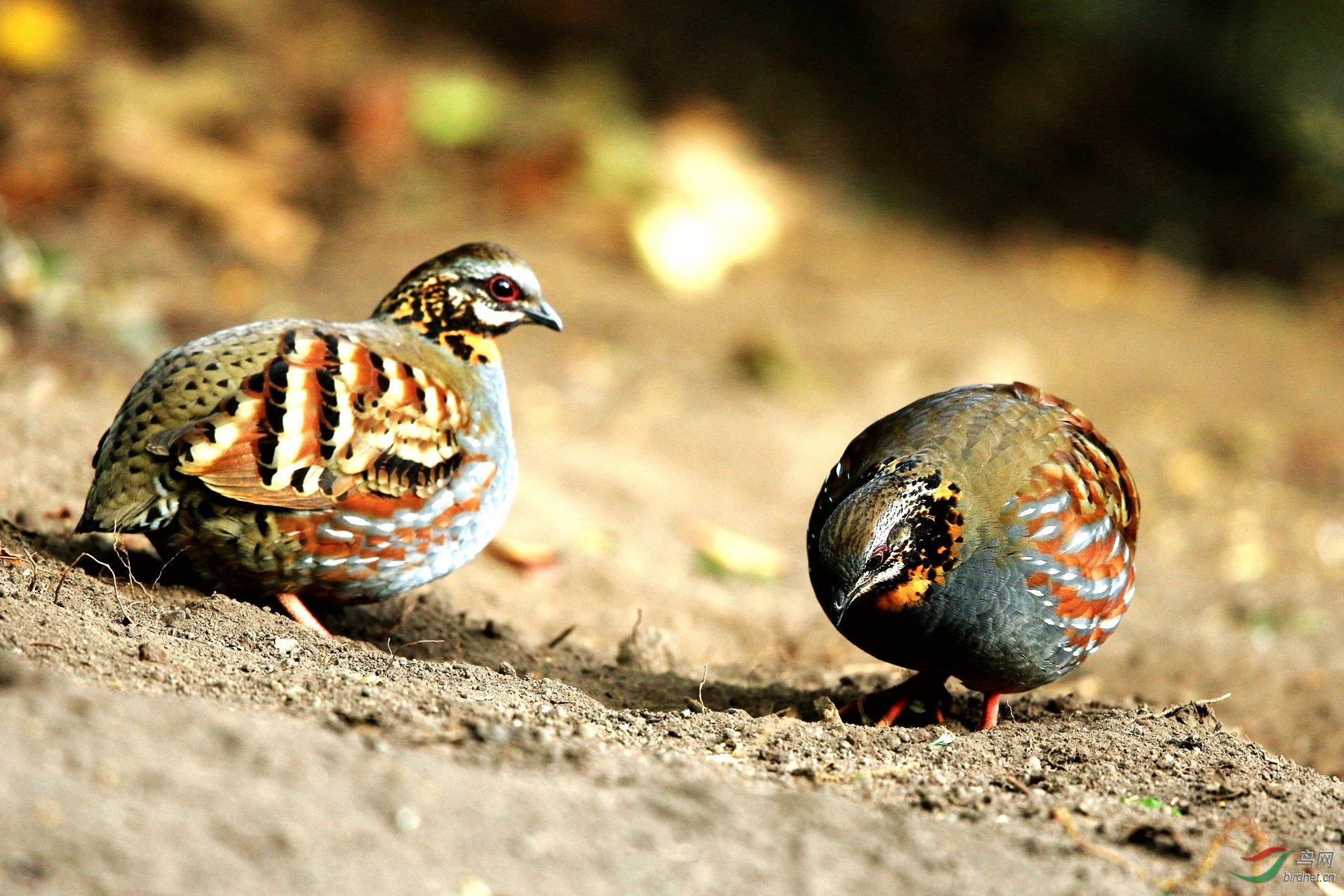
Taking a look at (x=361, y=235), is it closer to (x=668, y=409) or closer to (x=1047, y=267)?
(x=668, y=409)

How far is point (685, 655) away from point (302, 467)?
1795 mm

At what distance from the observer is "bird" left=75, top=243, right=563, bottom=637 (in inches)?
161

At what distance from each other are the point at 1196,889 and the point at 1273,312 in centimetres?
933

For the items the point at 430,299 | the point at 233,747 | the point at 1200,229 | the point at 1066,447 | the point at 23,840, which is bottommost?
the point at 23,840

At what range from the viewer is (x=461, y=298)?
193 inches

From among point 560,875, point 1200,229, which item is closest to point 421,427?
point 560,875

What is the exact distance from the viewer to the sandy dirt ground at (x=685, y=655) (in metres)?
2.62

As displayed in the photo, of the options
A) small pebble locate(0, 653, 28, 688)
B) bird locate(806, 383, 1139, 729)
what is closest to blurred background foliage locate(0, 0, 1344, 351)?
bird locate(806, 383, 1139, 729)

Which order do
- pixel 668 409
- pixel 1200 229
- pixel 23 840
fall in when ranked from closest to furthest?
pixel 23 840
pixel 668 409
pixel 1200 229

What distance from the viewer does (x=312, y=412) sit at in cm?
417

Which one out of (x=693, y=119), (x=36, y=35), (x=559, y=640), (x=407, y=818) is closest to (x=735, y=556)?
(x=559, y=640)

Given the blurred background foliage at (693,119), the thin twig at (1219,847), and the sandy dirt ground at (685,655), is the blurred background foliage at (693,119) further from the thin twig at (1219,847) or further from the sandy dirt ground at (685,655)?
the thin twig at (1219,847)

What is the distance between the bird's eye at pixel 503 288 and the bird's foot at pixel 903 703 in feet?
6.04

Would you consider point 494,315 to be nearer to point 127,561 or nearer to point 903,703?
point 127,561
